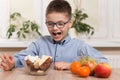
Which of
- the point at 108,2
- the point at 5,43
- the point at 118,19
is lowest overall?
the point at 5,43

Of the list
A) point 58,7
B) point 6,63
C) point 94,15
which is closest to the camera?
point 6,63

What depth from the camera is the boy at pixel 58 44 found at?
1.64 m

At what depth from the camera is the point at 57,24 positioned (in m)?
1.63

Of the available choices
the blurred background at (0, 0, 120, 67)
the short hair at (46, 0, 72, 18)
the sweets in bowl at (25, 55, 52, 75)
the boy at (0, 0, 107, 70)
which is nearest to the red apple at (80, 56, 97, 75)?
the sweets in bowl at (25, 55, 52, 75)

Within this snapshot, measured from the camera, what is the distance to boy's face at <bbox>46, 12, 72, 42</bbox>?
1.63m

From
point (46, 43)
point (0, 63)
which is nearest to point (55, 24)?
point (46, 43)

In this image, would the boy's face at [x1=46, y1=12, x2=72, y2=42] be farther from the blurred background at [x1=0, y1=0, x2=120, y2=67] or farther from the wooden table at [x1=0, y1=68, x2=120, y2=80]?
the blurred background at [x1=0, y1=0, x2=120, y2=67]

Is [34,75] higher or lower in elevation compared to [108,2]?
lower

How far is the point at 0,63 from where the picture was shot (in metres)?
1.46

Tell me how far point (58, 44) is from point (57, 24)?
20cm

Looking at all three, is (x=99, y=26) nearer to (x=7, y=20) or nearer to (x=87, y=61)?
(x=7, y=20)

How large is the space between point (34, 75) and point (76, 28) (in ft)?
5.92

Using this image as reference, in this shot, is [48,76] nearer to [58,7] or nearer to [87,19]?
[58,7]

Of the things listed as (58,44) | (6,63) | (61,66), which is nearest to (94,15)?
(58,44)
